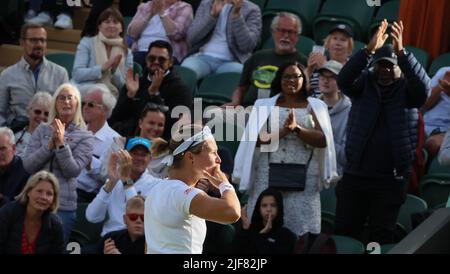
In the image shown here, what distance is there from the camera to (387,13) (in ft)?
42.0

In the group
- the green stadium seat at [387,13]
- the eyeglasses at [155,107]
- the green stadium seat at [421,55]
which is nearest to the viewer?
the eyeglasses at [155,107]

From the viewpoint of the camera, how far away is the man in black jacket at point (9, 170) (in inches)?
436

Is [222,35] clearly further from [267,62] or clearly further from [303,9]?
[267,62]

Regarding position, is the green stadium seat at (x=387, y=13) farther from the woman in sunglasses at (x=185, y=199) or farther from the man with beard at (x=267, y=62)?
the woman in sunglasses at (x=185, y=199)

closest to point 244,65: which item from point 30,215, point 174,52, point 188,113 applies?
point 188,113

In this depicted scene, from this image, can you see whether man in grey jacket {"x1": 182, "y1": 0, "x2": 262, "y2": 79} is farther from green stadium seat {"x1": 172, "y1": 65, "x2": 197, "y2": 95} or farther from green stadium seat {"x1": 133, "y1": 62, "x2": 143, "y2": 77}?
green stadium seat {"x1": 133, "y1": 62, "x2": 143, "y2": 77}

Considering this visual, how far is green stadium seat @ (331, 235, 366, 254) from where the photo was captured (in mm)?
9961

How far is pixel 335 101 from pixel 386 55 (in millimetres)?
968

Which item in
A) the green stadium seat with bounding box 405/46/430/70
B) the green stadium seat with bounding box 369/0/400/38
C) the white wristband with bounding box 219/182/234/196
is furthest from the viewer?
the green stadium seat with bounding box 369/0/400/38

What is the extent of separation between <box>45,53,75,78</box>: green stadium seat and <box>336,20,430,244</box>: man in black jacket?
356cm

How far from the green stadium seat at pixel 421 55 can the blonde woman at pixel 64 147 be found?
9.14 feet

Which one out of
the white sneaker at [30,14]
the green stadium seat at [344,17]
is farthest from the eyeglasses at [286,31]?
the white sneaker at [30,14]

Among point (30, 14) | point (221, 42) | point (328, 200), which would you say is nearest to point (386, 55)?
point (328, 200)

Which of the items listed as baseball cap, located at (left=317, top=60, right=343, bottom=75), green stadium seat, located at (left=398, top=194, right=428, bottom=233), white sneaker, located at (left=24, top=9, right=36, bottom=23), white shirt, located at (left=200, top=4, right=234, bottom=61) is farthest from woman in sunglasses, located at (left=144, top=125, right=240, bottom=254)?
white sneaker, located at (left=24, top=9, right=36, bottom=23)
